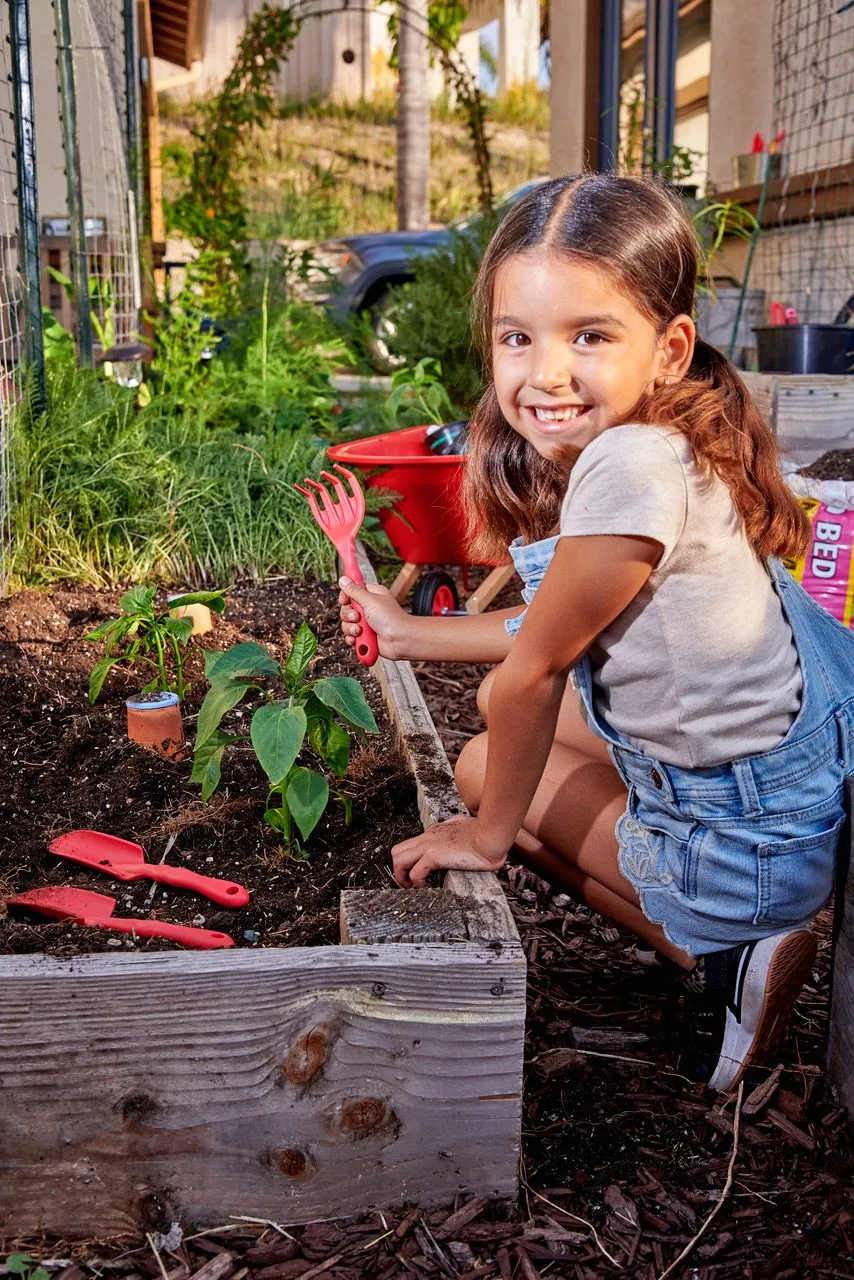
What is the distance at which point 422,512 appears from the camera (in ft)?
11.7

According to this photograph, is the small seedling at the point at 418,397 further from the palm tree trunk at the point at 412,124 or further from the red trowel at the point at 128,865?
the palm tree trunk at the point at 412,124

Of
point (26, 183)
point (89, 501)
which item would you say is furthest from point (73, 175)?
point (89, 501)

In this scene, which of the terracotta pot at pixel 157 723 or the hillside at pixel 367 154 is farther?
the hillside at pixel 367 154

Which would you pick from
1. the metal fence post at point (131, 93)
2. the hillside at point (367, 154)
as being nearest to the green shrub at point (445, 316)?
the metal fence post at point (131, 93)

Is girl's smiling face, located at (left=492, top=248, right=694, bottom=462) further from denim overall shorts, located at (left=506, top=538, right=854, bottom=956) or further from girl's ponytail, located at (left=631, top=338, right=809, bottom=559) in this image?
denim overall shorts, located at (left=506, top=538, right=854, bottom=956)

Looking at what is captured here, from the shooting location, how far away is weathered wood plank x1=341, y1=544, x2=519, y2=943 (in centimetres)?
142

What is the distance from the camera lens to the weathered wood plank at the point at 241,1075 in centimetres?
132

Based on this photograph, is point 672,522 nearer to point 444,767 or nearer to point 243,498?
point 444,767

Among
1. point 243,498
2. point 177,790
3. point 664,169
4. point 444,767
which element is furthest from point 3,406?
point 664,169

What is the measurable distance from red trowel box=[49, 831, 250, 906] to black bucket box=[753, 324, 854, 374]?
3174 mm

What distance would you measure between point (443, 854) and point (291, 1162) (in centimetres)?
44

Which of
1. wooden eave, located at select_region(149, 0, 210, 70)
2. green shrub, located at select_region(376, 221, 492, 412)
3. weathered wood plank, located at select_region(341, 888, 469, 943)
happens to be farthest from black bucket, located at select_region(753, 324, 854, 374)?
wooden eave, located at select_region(149, 0, 210, 70)

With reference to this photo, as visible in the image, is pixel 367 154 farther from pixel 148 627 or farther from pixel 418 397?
pixel 148 627

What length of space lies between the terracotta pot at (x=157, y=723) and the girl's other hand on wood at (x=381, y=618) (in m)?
0.52
